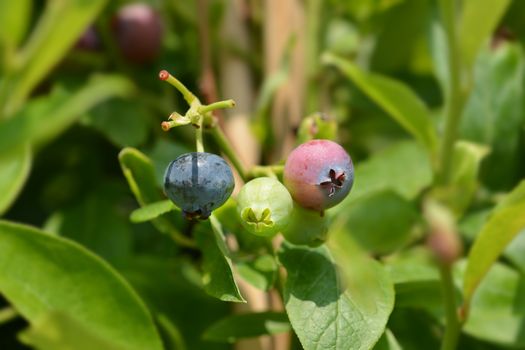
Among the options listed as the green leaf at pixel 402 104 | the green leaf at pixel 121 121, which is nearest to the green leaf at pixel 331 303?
the green leaf at pixel 402 104

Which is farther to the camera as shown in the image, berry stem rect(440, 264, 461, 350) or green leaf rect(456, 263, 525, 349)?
green leaf rect(456, 263, 525, 349)

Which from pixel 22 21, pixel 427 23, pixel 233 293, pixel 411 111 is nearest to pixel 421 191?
pixel 411 111

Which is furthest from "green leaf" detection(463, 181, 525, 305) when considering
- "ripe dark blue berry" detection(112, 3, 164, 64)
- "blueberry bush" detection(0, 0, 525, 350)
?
"ripe dark blue berry" detection(112, 3, 164, 64)

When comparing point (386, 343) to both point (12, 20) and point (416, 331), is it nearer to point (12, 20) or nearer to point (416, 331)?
point (416, 331)

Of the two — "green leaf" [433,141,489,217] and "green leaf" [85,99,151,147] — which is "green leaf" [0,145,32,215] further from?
"green leaf" [433,141,489,217]

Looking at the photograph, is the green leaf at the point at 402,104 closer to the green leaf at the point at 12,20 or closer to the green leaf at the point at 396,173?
the green leaf at the point at 396,173

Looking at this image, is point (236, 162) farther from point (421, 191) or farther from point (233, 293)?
point (421, 191)

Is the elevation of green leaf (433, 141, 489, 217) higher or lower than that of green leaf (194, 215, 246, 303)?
lower
